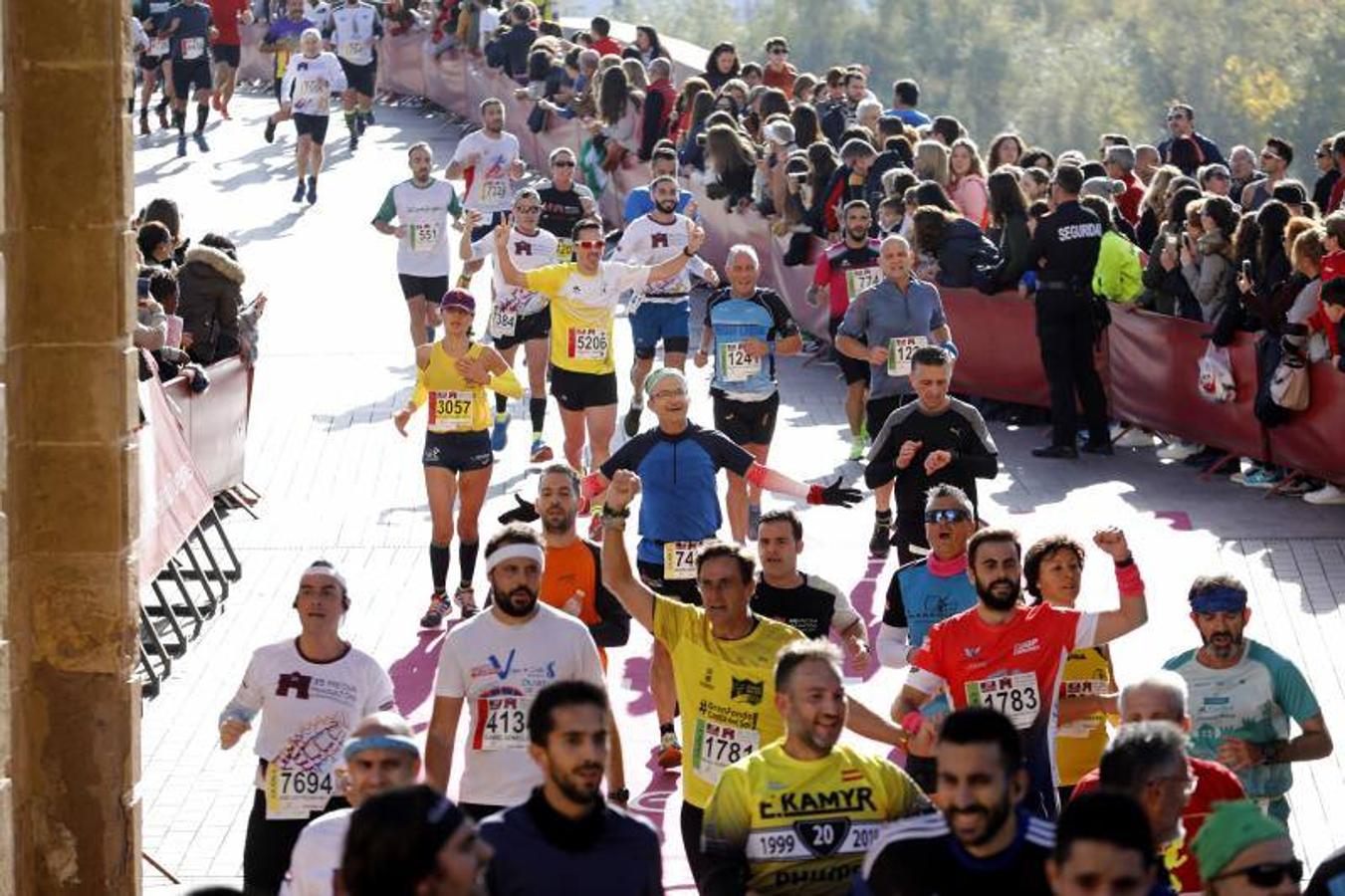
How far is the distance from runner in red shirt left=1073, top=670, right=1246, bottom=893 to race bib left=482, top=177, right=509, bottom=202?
50.5 ft

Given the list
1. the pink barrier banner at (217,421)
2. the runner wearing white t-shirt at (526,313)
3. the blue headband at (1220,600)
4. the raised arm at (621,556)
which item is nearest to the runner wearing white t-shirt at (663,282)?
the runner wearing white t-shirt at (526,313)

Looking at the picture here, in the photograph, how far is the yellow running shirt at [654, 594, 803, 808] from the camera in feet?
31.7

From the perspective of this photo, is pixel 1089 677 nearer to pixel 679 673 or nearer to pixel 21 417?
pixel 679 673

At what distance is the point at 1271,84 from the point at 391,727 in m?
74.6

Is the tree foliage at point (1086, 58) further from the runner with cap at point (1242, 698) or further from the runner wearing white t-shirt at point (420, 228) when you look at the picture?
the runner with cap at point (1242, 698)

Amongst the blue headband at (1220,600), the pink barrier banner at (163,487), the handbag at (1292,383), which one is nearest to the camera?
the blue headband at (1220,600)

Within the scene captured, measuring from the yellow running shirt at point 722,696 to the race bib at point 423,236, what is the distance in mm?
11557

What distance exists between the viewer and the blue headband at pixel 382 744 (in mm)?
7668

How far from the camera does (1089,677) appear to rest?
403 inches

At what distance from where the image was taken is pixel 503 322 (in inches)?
780

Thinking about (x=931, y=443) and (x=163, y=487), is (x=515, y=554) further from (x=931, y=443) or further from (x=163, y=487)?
(x=163, y=487)

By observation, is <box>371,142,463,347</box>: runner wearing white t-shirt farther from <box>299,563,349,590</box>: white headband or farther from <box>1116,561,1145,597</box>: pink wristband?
<box>1116,561,1145,597</box>: pink wristband

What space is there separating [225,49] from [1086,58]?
192 ft

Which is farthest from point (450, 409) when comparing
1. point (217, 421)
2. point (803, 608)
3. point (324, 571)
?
point (324, 571)
